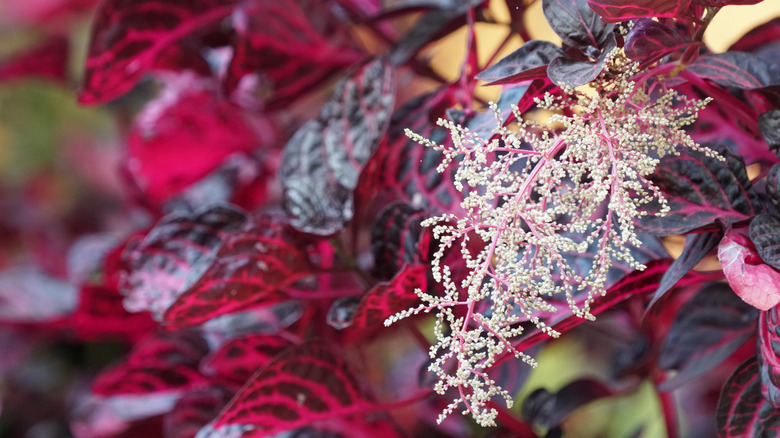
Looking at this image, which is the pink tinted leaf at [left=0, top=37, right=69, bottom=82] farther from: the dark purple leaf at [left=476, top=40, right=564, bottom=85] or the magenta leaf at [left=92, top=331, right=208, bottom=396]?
the dark purple leaf at [left=476, top=40, right=564, bottom=85]

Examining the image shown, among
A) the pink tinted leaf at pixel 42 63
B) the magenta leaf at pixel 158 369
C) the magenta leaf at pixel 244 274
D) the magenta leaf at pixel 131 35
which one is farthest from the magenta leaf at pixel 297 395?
the pink tinted leaf at pixel 42 63

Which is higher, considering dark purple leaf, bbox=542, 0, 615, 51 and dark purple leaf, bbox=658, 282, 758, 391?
dark purple leaf, bbox=542, 0, 615, 51

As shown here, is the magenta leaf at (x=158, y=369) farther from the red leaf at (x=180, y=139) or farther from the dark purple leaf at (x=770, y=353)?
the dark purple leaf at (x=770, y=353)

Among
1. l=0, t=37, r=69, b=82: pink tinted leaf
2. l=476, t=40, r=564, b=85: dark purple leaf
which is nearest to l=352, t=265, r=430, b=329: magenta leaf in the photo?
l=476, t=40, r=564, b=85: dark purple leaf

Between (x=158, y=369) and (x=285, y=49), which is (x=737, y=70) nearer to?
(x=285, y=49)

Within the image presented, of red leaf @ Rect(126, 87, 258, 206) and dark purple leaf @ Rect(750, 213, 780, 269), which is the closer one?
dark purple leaf @ Rect(750, 213, 780, 269)

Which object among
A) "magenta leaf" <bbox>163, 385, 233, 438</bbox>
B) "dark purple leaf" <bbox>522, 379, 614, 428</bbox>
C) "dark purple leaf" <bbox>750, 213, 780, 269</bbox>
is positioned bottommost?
"dark purple leaf" <bbox>522, 379, 614, 428</bbox>
